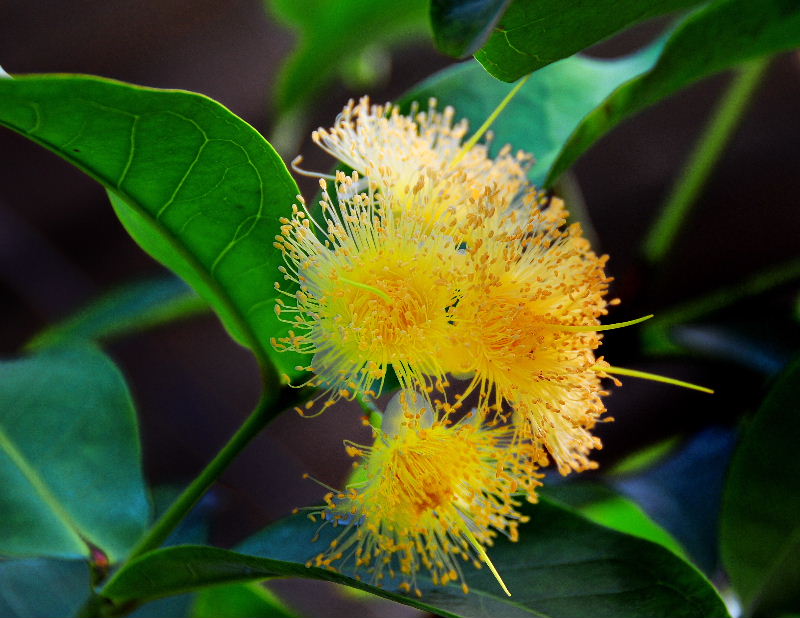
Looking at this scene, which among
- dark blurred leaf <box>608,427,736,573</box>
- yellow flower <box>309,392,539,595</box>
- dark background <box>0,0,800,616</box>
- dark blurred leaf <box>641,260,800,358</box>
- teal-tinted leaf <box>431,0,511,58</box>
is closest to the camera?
teal-tinted leaf <box>431,0,511,58</box>

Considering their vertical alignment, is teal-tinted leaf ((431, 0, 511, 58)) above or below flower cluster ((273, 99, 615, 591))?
above

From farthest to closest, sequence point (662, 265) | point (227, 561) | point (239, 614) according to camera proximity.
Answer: point (662, 265)
point (239, 614)
point (227, 561)

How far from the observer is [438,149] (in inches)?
20.7

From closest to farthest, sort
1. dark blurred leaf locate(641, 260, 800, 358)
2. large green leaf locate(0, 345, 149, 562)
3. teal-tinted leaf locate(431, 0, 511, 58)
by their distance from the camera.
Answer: teal-tinted leaf locate(431, 0, 511, 58)
large green leaf locate(0, 345, 149, 562)
dark blurred leaf locate(641, 260, 800, 358)

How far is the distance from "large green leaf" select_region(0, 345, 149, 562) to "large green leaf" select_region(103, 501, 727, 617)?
112mm

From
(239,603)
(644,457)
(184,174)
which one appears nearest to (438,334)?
(184,174)

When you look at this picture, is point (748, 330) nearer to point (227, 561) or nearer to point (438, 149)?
point (438, 149)

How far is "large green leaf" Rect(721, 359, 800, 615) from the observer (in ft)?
1.94

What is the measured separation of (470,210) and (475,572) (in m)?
0.23

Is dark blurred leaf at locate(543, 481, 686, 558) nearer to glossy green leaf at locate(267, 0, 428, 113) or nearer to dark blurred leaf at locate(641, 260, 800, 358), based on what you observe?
dark blurred leaf at locate(641, 260, 800, 358)

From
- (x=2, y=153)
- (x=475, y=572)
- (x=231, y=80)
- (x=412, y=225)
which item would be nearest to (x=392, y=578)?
(x=475, y=572)

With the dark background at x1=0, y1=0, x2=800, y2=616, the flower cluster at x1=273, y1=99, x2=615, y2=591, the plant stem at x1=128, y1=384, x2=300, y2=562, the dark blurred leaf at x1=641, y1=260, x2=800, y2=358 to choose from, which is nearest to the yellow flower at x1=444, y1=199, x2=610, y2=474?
the flower cluster at x1=273, y1=99, x2=615, y2=591

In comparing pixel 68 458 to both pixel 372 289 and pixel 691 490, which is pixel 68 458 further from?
pixel 691 490

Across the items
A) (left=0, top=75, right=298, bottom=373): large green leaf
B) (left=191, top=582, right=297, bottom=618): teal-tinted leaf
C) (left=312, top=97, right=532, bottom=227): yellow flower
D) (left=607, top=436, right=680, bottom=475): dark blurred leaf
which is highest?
(left=312, top=97, right=532, bottom=227): yellow flower
